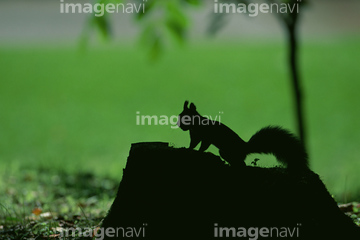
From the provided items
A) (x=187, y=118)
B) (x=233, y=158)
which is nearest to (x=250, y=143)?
(x=233, y=158)

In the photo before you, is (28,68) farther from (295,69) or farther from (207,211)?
(207,211)

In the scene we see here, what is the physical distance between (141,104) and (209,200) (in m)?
8.39

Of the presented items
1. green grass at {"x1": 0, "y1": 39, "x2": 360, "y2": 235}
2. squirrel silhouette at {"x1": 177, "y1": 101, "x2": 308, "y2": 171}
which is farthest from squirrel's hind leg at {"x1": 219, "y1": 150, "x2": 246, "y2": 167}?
green grass at {"x1": 0, "y1": 39, "x2": 360, "y2": 235}

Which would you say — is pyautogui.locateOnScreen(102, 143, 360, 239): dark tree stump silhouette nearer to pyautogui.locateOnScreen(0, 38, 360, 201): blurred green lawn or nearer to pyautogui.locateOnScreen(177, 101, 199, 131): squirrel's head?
pyautogui.locateOnScreen(177, 101, 199, 131): squirrel's head

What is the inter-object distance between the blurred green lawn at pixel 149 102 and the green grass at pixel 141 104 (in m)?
0.03

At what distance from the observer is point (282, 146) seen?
2.54 metres

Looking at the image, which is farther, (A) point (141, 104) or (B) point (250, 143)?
(A) point (141, 104)

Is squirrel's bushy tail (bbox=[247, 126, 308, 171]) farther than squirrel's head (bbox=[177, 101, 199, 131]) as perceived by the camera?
No

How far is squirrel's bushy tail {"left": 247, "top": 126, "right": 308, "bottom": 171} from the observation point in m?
2.51

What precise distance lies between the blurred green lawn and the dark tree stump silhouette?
355cm

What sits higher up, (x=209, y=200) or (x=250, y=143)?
(x=250, y=143)

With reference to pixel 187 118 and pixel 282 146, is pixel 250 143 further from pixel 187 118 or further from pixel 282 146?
pixel 187 118

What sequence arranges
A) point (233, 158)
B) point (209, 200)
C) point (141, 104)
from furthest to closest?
point (141, 104), point (233, 158), point (209, 200)

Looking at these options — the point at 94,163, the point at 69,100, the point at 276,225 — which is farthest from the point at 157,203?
the point at 69,100
